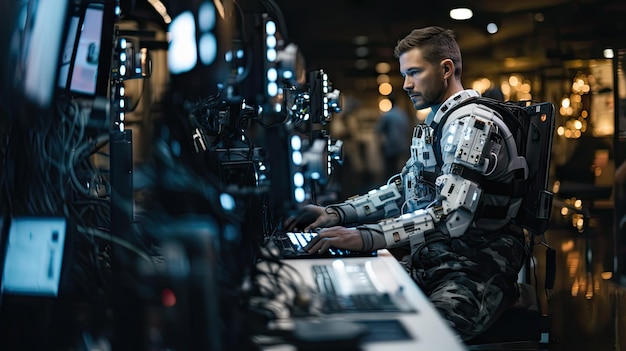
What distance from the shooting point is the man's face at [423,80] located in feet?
8.54

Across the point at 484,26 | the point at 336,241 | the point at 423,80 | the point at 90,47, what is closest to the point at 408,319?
the point at 336,241

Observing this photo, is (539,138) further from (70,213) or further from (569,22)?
(569,22)

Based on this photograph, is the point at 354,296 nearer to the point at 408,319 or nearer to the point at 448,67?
the point at 408,319

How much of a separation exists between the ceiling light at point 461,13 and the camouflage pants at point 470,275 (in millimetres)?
4185

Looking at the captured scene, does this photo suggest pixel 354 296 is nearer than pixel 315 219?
Yes

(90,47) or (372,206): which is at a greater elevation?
(90,47)

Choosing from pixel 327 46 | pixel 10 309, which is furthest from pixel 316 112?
pixel 327 46

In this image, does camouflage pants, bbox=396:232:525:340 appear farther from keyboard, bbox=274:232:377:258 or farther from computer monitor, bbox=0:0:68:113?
computer monitor, bbox=0:0:68:113

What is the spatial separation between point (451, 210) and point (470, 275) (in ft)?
0.75

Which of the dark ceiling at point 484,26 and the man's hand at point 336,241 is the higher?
the dark ceiling at point 484,26

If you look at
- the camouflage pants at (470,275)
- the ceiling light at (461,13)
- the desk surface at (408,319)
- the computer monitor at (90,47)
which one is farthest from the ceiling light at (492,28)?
the computer monitor at (90,47)

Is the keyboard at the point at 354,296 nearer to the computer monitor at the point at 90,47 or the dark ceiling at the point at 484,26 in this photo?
the computer monitor at the point at 90,47

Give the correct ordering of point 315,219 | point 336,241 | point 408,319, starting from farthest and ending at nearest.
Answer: point 315,219 < point 336,241 < point 408,319

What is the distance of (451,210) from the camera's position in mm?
2273
